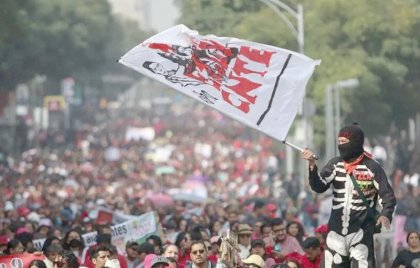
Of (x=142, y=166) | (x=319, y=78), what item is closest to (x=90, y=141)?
(x=142, y=166)

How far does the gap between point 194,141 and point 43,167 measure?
33.1m

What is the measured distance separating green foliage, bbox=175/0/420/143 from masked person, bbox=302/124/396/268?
1416 inches

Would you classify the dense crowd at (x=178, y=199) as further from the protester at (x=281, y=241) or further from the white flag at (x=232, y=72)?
the white flag at (x=232, y=72)

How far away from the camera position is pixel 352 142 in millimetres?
15930

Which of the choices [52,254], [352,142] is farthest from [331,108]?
[352,142]

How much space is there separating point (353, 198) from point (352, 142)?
48 centimetres

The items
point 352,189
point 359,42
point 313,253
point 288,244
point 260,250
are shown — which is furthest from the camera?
point 359,42

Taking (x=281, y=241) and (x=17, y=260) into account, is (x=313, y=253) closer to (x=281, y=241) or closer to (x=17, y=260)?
(x=281, y=241)

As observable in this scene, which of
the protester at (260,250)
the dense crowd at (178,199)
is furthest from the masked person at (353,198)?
the protester at (260,250)

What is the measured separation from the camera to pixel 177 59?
A: 706 inches

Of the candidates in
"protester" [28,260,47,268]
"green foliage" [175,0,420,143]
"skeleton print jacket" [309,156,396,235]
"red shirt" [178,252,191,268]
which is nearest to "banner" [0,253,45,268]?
"protester" [28,260,47,268]

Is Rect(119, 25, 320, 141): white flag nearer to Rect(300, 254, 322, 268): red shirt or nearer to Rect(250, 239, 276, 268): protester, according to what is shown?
Rect(250, 239, 276, 268): protester

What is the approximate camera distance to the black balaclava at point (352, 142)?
15898 mm

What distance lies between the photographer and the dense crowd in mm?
20250
